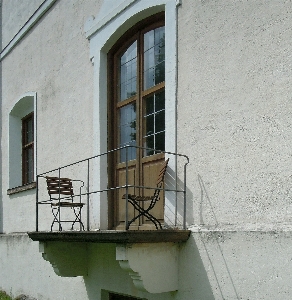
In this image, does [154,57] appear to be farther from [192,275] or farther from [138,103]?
[192,275]

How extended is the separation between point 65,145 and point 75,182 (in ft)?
2.40

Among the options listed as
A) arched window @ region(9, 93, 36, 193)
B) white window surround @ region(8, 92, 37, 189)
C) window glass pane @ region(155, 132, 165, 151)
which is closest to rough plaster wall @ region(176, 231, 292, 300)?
window glass pane @ region(155, 132, 165, 151)

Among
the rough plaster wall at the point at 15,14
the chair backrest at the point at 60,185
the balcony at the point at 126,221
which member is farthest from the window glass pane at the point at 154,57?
the rough plaster wall at the point at 15,14

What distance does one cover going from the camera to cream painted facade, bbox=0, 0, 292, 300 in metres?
3.69

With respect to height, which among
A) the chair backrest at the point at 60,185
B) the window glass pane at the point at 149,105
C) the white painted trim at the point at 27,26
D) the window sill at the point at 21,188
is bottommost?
the window sill at the point at 21,188

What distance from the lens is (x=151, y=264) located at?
14.1ft

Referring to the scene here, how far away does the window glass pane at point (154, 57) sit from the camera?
5336mm

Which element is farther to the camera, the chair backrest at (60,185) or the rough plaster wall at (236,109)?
the chair backrest at (60,185)

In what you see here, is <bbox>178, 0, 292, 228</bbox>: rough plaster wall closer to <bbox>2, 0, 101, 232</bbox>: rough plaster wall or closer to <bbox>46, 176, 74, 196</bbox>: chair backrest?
<bbox>2, 0, 101, 232</bbox>: rough plaster wall

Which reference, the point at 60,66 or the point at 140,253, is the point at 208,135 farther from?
the point at 60,66

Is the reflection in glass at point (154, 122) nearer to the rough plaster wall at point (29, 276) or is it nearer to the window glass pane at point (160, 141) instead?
the window glass pane at point (160, 141)

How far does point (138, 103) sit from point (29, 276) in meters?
4.22

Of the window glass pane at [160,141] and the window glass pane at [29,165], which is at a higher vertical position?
the window glass pane at [160,141]

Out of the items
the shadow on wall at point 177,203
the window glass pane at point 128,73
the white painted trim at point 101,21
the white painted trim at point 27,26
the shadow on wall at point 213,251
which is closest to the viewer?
the shadow on wall at point 213,251
